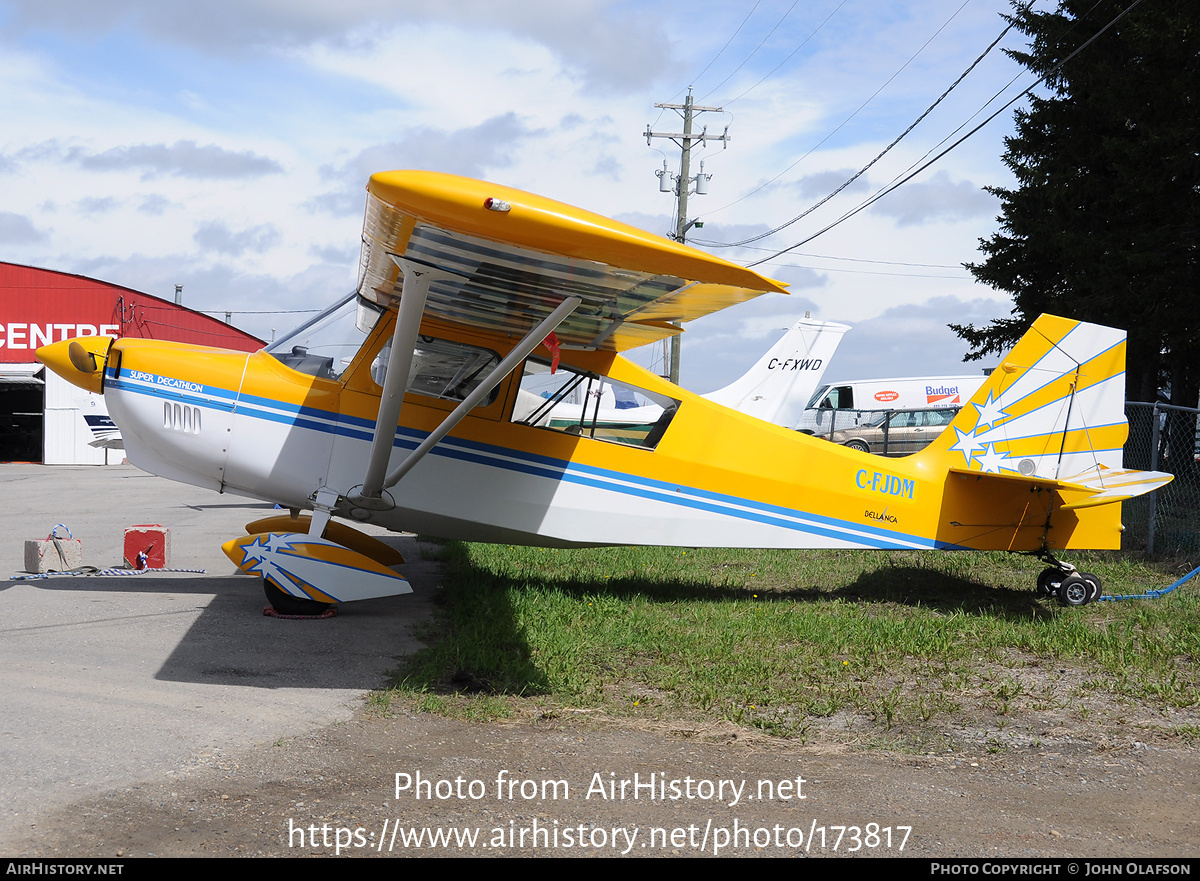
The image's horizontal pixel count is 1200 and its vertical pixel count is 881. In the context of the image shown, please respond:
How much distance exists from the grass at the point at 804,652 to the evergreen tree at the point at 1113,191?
8.66 m

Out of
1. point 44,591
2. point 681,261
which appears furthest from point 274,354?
point 681,261

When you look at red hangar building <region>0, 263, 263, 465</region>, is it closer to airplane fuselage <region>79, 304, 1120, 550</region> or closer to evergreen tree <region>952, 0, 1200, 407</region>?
airplane fuselage <region>79, 304, 1120, 550</region>

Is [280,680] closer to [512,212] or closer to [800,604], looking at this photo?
[512,212]

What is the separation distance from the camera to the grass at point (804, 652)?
4727 mm

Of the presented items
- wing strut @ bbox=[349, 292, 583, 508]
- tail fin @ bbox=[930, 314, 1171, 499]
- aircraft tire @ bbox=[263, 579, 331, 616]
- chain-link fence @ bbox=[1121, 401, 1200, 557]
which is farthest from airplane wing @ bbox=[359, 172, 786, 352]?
chain-link fence @ bbox=[1121, 401, 1200, 557]

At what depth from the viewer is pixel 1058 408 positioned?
7230mm

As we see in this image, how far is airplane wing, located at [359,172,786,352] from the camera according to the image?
3992 mm

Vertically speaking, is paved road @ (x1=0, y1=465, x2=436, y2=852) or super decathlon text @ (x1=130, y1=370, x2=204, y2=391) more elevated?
super decathlon text @ (x1=130, y1=370, x2=204, y2=391)

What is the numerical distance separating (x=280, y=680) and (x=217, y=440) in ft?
7.82

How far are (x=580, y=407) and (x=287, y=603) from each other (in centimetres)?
265

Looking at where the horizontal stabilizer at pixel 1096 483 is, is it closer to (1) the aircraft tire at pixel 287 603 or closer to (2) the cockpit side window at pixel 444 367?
(2) the cockpit side window at pixel 444 367

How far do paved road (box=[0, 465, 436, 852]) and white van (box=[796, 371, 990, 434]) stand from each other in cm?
2465

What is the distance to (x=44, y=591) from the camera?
278 inches
